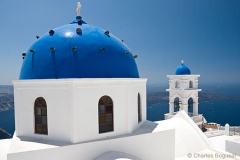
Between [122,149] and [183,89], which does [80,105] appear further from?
[183,89]

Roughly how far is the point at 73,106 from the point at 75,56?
1.83 m

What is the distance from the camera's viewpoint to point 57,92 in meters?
6.23

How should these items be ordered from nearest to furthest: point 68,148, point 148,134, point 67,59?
point 68,148
point 67,59
point 148,134

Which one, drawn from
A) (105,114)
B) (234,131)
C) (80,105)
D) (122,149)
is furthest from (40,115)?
Result: (234,131)

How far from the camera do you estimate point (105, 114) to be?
6.77m

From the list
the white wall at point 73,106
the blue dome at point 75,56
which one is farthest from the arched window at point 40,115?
the blue dome at point 75,56

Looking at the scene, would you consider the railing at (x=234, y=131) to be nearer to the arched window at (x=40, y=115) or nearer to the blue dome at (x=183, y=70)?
the blue dome at (x=183, y=70)

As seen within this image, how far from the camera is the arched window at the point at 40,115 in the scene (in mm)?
6570

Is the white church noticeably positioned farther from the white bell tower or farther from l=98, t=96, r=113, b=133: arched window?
the white bell tower

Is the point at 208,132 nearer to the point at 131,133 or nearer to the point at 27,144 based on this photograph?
the point at 131,133

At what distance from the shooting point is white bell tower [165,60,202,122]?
15.6 metres

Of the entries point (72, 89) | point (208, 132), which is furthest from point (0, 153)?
point (208, 132)

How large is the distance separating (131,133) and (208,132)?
10983 millimetres

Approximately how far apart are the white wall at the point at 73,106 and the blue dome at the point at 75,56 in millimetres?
395
